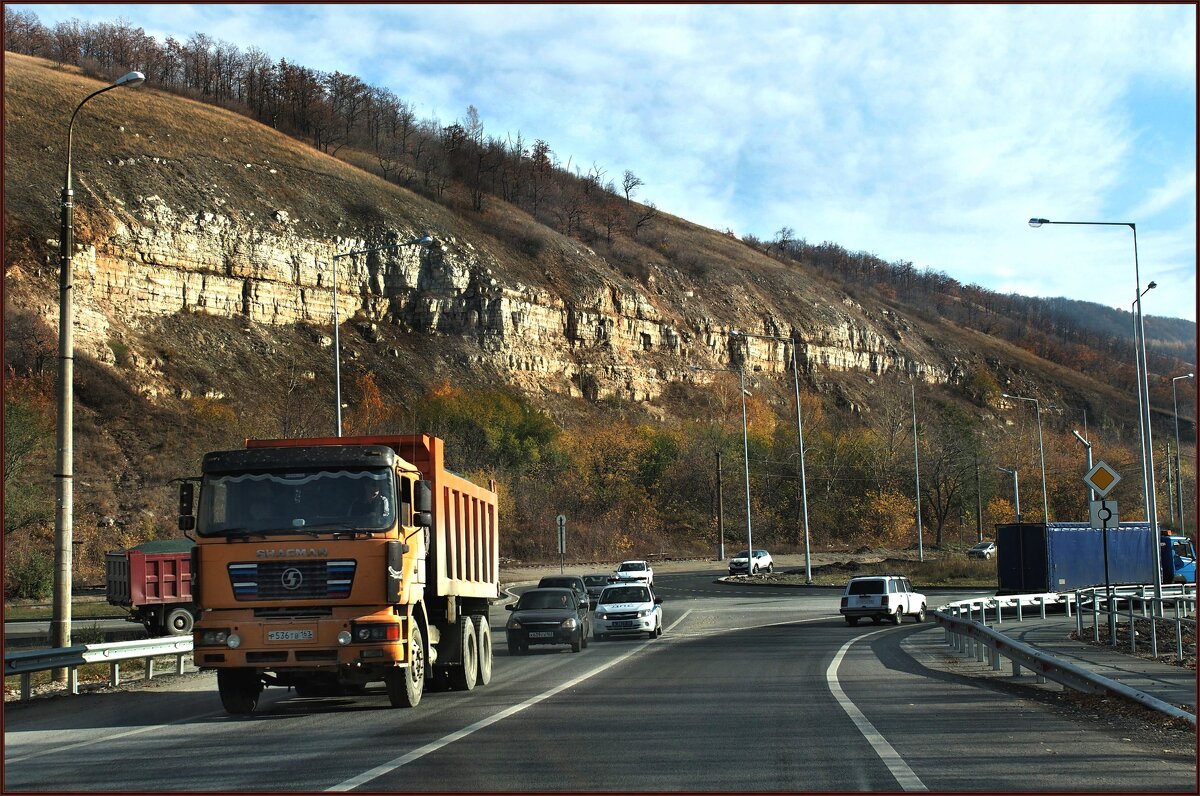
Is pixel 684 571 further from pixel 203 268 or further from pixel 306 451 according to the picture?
pixel 306 451

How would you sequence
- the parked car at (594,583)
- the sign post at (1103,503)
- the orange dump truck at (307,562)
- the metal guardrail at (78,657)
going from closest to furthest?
1. the orange dump truck at (307,562)
2. the metal guardrail at (78,657)
3. the sign post at (1103,503)
4. the parked car at (594,583)

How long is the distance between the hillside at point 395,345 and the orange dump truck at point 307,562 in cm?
4654

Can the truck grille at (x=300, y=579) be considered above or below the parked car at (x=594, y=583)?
above

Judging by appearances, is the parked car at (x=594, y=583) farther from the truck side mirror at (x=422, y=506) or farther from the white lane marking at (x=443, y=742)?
the truck side mirror at (x=422, y=506)

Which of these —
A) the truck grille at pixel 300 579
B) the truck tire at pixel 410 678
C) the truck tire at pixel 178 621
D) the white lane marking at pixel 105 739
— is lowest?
the truck tire at pixel 178 621

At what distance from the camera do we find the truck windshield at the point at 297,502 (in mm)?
13367

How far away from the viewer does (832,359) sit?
443 ft

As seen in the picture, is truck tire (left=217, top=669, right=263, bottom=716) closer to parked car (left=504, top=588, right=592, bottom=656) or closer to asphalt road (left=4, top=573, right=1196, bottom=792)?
asphalt road (left=4, top=573, right=1196, bottom=792)

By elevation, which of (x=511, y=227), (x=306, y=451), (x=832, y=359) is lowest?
(x=306, y=451)

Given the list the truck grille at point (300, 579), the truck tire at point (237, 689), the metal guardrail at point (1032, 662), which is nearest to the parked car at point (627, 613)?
the metal guardrail at point (1032, 662)

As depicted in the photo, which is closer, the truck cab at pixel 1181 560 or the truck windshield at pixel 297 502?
the truck windshield at pixel 297 502

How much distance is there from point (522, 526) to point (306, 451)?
238ft

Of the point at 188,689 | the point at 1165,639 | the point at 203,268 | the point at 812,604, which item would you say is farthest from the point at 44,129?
the point at 1165,639

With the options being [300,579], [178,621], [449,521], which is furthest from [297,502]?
[178,621]
